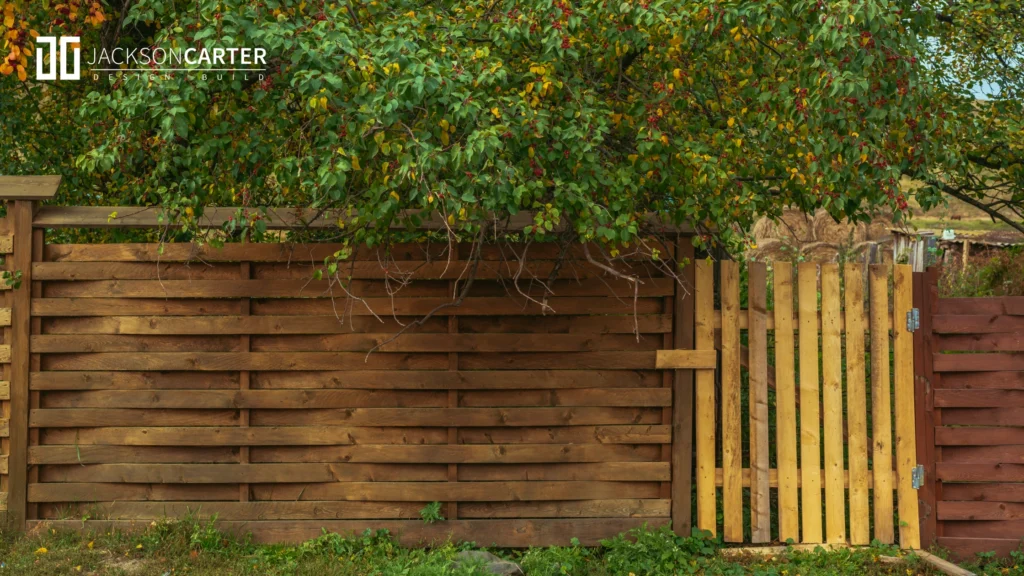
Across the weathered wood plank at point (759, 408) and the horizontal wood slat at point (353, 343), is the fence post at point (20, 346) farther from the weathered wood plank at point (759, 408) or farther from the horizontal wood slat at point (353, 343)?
the weathered wood plank at point (759, 408)

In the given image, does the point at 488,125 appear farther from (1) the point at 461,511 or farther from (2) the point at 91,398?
(2) the point at 91,398

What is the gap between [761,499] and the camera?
5527 millimetres

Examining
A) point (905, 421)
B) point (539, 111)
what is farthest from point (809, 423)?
point (539, 111)

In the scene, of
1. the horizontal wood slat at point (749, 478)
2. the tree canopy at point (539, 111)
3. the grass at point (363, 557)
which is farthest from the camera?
the horizontal wood slat at point (749, 478)

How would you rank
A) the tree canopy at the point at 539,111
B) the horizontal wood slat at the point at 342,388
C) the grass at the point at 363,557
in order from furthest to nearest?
the horizontal wood slat at the point at 342,388
the grass at the point at 363,557
the tree canopy at the point at 539,111

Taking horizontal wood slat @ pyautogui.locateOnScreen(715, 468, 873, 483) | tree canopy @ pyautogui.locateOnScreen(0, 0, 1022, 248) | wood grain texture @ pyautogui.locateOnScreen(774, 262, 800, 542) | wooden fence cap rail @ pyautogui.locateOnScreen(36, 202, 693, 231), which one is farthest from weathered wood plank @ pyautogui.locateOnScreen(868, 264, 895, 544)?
wooden fence cap rail @ pyautogui.locateOnScreen(36, 202, 693, 231)

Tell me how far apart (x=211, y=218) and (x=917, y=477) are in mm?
4708

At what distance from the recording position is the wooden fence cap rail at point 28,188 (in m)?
5.36

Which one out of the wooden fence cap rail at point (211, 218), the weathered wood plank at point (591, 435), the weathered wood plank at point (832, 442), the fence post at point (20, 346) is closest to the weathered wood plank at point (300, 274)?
the fence post at point (20, 346)

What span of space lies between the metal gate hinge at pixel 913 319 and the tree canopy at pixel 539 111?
74 cm

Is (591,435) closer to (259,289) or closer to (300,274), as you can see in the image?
(300,274)

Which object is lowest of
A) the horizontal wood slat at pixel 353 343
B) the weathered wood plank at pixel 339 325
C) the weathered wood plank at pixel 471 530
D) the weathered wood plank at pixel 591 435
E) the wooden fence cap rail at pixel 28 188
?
the weathered wood plank at pixel 471 530

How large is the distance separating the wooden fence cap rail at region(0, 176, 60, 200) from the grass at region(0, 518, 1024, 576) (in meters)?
2.07

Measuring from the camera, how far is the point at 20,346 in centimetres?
541
